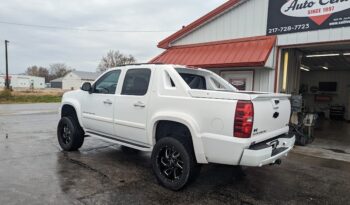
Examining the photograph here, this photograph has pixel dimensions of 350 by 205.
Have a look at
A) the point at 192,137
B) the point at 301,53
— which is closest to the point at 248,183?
the point at 192,137

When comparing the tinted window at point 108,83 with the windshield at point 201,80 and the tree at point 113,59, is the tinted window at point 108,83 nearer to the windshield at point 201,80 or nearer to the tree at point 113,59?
the windshield at point 201,80

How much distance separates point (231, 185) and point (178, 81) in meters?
1.93

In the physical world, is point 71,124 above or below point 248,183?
above

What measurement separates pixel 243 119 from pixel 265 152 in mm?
615

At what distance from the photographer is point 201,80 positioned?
217 inches

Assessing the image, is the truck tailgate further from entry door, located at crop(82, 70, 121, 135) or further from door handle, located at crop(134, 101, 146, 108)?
entry door, located at crop(82, 70, 121, 135)

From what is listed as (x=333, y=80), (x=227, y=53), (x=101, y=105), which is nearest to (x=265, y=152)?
(x=101, y=105)

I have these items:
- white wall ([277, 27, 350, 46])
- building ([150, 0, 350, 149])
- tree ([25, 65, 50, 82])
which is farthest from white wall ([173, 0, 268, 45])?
tree ([25, 65, 50, 82])

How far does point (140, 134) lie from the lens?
15.8ft

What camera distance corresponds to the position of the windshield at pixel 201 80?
5202 millimetres

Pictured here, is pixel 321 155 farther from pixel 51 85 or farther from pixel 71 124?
pixel 51 85

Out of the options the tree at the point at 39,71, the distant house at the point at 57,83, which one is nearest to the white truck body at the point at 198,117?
the distant house at the point at 57,83

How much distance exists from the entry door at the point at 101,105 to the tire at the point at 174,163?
1.36 metres

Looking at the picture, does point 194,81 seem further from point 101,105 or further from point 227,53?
point 227,53
